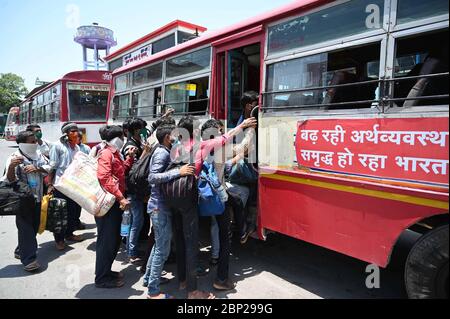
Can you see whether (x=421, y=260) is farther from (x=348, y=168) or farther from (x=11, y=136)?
(x=11, y=136)

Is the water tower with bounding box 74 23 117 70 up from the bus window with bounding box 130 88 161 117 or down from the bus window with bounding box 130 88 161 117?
up

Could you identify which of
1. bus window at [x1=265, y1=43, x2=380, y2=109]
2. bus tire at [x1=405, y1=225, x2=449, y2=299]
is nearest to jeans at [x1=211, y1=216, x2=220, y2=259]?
bus window at [x1=265, y1=43, x2=380, y2=109]

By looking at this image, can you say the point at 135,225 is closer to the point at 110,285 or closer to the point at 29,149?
the point at 110,285

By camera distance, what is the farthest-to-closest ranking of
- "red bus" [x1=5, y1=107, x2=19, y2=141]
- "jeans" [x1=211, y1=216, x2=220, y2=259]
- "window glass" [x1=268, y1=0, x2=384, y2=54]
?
"red bus" [x1=5, y1=107, x2=19, y2=141] → "jeans" [x1=211, y1=216, x2=220, y2=259] → "window glass" [x1=268, y1=0, x2=384, y2=54]

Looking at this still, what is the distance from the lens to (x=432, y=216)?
2.24m

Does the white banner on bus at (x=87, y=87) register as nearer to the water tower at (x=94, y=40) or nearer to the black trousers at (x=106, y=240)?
the black trousers at (x=106, y=240)

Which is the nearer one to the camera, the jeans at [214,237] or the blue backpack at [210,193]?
the blue backpack at [210,193]

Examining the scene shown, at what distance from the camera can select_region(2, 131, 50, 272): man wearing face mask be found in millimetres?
3463

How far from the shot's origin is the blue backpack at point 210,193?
9.34ft

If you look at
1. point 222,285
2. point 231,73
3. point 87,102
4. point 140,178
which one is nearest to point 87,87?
point 87,102

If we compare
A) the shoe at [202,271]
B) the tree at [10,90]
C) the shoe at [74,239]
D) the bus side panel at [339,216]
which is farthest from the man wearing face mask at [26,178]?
the tree at [10,90]

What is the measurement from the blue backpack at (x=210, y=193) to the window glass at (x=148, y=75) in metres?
2.66

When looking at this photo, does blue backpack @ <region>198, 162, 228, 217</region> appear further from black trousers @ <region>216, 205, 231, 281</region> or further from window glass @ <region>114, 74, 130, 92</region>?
window glass @ <region>114, 74, 130, 92</region>

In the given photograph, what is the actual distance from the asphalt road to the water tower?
23.5 m
